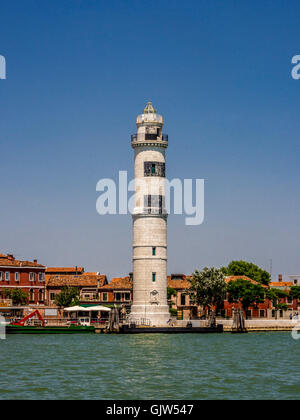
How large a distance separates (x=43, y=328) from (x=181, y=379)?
3878 cm

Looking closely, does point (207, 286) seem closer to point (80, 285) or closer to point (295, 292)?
point (80, 285)

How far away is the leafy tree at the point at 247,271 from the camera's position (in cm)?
9925

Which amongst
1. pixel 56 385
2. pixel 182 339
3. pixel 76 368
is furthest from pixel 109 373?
pixel 182 339

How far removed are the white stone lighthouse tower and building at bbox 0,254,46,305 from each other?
20.5 m

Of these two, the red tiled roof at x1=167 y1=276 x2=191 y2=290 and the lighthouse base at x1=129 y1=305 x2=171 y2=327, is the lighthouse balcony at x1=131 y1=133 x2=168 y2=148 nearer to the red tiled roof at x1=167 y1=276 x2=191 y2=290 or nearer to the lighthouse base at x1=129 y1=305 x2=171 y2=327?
the lighthouse base at x1=129 y1=305 x2=171 y2=327

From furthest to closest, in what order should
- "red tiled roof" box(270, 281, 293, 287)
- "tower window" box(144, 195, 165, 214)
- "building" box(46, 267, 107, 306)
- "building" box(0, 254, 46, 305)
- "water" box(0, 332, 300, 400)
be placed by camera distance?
1. "red tiled roof" box(270, 281, 293, 287)
2. "building" box(46, 267, 107, 306)
3. "building" box(0, 254, 46, 305)
4. "tower window" box(144, 195, 165, 214)
5. "water" box(0, 332, 300, 400)

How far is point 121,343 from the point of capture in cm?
5559

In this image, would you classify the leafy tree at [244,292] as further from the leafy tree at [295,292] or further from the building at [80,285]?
the leafy tree at [295,292]

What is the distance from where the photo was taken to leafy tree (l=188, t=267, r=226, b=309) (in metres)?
79.6

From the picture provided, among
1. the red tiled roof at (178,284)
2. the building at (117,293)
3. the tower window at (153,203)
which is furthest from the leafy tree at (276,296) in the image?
the tower window at (153,203)

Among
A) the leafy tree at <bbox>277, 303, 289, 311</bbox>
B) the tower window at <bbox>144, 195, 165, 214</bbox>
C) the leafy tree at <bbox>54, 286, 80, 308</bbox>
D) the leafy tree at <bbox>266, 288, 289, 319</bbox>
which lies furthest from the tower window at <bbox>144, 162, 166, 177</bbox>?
the leafy tree at <bbox>277, 303, 289, 311</bbox>

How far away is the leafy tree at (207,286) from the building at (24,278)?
20004 mm

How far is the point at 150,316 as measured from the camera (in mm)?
71062

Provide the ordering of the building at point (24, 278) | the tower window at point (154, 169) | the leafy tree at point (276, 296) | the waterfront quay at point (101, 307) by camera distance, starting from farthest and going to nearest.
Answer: the leafy tree at point (276, 296) → the building at point (24, 278) → the tower window at point (154, 169) → the waterfront quay at point (101, 307)
